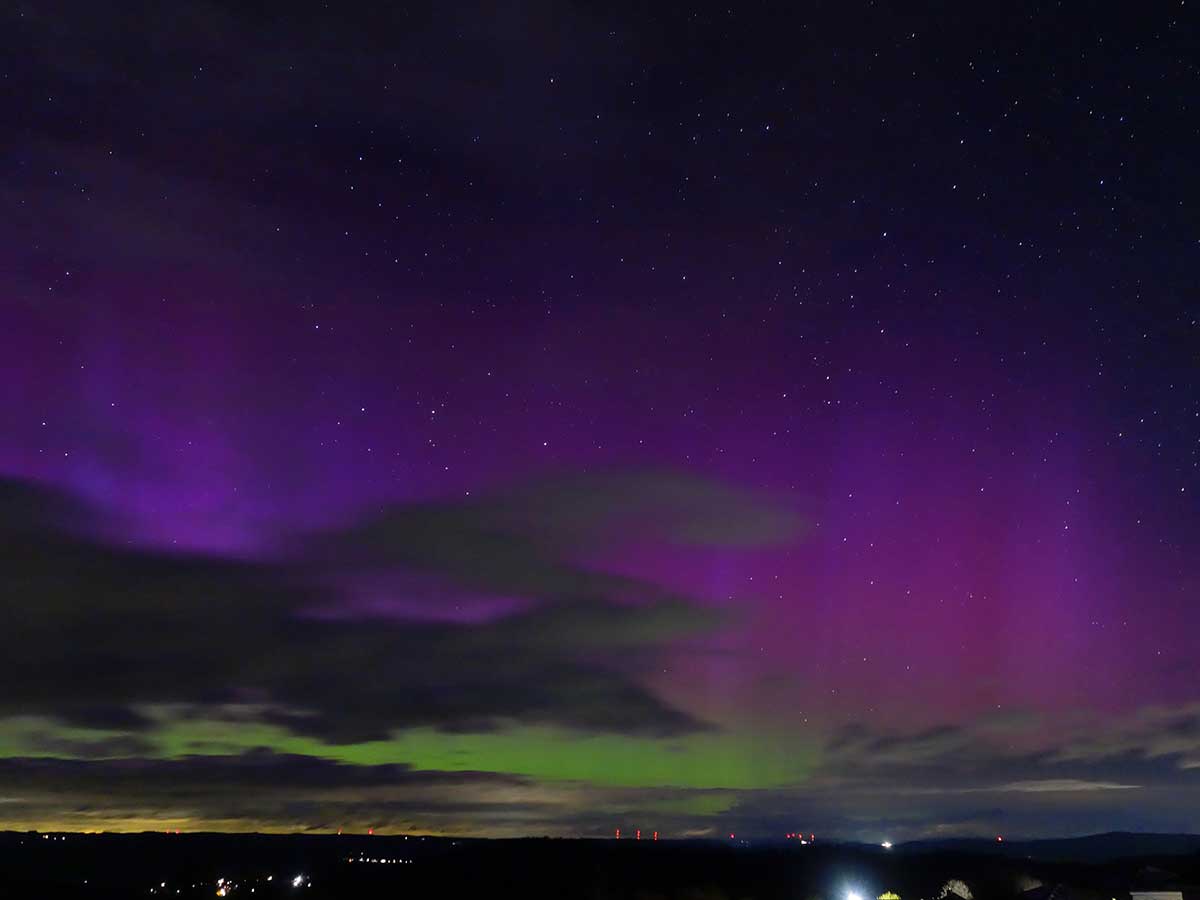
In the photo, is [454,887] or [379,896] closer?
[379,896]

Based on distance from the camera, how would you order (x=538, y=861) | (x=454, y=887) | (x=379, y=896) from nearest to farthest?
(x=379, y=896) → (x=454, y=887) → (x=538, y=861)

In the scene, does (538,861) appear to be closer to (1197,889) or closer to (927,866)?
(927,866)

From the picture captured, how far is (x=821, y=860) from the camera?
18912cm

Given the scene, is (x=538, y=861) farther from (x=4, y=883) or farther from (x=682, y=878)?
(x=4, y=883)

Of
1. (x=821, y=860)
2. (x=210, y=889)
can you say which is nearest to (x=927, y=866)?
(x=821, y=860)

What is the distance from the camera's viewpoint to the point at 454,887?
448 feet

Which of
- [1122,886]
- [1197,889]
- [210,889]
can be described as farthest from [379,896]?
[1197,889]

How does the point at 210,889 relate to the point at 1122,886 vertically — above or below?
below

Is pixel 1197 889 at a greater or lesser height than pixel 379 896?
greater

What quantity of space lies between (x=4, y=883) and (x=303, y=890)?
106 ft

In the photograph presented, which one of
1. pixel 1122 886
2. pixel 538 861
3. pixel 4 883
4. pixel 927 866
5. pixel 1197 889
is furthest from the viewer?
pixel 538 861

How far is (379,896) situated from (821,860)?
93583 millimetres

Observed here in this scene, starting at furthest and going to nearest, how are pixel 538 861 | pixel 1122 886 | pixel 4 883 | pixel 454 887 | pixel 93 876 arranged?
pixel 538 861
pixel 93 876
pixel 454 887
pixel 4 883
pixel 1122 886

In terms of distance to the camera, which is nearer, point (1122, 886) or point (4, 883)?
point (1122, 886)
